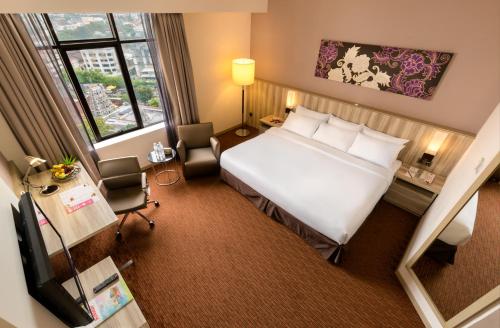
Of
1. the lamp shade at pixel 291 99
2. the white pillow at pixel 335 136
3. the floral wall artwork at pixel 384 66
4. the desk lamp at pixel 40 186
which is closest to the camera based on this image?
A: the desk lamp at pixel 40 186

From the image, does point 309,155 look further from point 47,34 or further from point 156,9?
point 47,34

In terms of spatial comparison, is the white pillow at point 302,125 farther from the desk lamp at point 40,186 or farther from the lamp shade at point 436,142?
the desk lamp at point 40,186

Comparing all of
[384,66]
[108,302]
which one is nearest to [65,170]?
[108,302]

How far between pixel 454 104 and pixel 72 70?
483cm

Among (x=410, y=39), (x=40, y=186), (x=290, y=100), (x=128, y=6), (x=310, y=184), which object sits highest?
(x=128, y=6)

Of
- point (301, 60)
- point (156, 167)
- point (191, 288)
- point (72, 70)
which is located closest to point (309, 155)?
point (301, 60)

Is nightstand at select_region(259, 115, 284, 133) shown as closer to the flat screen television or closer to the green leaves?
the green leaves

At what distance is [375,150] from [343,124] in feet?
2.22

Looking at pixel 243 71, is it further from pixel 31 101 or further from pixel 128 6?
pixel 31 101

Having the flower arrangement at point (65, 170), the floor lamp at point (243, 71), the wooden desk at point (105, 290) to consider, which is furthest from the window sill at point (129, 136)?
the wooden desk at point (105, 290)

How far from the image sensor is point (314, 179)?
Result: 2.79 m

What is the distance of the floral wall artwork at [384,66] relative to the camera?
9.13ft

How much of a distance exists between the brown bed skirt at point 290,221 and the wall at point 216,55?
5.56ft

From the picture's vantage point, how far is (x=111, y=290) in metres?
1.61
